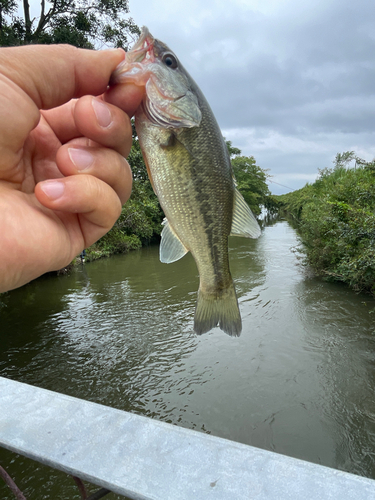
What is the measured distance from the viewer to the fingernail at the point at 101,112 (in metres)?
1.48

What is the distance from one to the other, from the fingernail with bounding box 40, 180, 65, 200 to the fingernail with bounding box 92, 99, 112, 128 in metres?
0.35

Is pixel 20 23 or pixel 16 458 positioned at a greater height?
pixel 20 23

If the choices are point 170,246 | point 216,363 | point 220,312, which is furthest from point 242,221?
point 216,363

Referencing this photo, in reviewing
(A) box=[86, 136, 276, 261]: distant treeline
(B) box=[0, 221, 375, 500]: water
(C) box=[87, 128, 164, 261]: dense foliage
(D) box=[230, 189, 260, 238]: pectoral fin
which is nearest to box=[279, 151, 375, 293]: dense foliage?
(B) box=[0, 221, 375, 500]: water

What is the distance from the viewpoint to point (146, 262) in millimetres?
21797

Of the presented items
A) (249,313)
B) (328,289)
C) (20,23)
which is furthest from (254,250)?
(20,23)

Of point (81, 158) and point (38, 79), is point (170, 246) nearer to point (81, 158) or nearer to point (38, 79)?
point (81, 158)

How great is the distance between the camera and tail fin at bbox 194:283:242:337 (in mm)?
1845

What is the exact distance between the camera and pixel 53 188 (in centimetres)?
145

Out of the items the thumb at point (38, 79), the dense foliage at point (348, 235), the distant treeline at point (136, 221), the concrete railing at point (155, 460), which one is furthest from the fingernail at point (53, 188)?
the distant treeline at point (136, 221)

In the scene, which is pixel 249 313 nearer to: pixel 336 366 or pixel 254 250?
pixel 336 366

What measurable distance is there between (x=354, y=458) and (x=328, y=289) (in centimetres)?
946

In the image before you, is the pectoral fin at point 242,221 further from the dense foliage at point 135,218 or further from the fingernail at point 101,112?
the dense foliage at point 135,218

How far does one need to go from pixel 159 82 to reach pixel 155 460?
5.75ft
